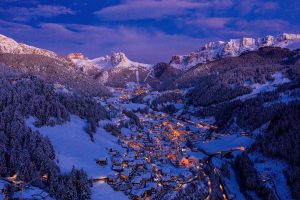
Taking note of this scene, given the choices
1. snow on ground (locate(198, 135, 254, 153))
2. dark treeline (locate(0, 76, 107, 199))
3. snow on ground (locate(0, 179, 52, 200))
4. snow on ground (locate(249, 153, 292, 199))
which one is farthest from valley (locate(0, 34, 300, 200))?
snow on ground (locate(198, 135, 254, 153))

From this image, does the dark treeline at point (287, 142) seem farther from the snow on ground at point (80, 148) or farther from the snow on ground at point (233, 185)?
the snow on ground at point (80, 148)

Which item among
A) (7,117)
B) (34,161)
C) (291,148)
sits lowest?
(291,148)

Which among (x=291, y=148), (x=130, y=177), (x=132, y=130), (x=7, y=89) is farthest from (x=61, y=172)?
(x=291, y=148)

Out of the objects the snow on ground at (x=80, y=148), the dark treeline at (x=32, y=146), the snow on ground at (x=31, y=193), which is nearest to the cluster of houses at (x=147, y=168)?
the snow on ground at (x=80, y=148)

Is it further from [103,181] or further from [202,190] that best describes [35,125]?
[202,190]

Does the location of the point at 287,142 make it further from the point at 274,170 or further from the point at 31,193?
the point at 31,193

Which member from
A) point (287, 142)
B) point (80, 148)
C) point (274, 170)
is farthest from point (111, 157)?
point (287, 142)
